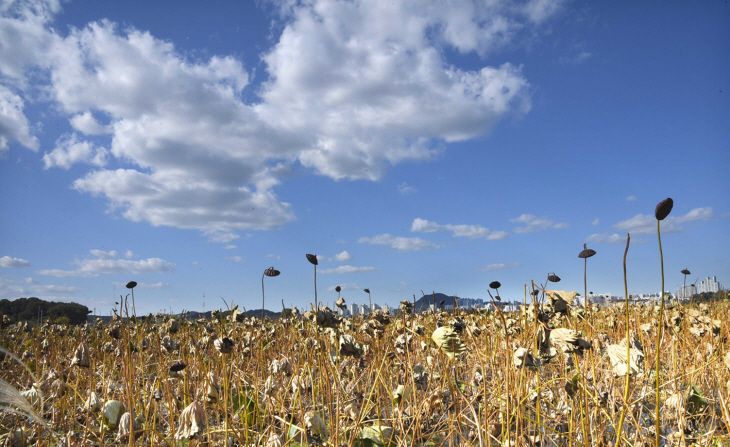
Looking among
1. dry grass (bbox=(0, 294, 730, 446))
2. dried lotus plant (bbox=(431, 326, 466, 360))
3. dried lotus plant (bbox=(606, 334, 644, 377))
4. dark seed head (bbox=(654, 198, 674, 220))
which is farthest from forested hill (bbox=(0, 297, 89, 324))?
dark seed head (bbox=(654, 198, 674, 220))

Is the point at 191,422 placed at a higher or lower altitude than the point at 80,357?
lower

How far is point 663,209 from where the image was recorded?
1124mm

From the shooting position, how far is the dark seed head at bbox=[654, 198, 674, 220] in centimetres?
Result: 111

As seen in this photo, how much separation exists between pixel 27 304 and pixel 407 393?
2419 cm

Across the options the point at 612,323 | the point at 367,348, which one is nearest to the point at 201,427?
the point at 367,348

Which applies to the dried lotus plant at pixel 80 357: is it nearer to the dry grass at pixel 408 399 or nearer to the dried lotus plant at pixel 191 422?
the dry grass at pixel 408 399

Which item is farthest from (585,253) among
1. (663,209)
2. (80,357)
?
(80,357)

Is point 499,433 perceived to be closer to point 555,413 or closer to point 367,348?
point 555,413

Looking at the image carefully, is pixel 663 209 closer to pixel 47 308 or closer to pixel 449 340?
pixel 449 340

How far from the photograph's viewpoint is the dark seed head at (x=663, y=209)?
1.11 m

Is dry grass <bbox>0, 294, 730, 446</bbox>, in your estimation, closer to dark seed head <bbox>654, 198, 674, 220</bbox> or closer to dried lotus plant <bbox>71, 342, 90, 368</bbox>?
dried lotus plant <bbox>71, 342, 90, 368</bbox>

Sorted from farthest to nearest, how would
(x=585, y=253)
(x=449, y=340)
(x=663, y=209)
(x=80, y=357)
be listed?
(x=80, y=357), (x=449, y=340), (x=585, y=253), (x=663, y=209)

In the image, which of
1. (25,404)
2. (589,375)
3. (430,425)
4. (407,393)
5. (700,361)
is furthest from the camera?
(700,361)

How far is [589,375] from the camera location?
3.47 meters
